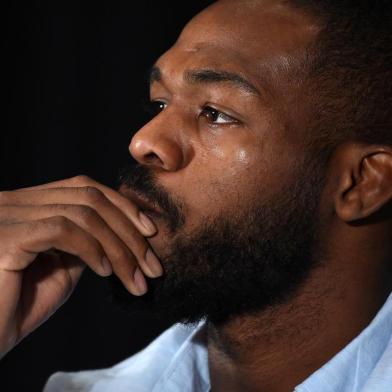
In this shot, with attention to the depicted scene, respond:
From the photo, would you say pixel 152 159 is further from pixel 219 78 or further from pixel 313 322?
pixel 313 322

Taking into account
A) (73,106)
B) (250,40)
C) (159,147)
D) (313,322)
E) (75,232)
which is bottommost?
(313,322)

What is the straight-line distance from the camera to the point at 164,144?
162cm

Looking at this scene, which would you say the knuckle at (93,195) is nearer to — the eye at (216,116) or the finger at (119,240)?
the finger at (119,240)

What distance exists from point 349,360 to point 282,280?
20 centimetres

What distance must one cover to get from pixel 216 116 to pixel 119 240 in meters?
0.31

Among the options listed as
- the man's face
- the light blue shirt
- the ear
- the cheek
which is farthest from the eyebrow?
the light blue shirt

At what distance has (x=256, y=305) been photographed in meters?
1.69

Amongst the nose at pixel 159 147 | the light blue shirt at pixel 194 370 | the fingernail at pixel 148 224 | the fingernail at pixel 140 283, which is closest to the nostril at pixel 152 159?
the nose at pixel 159 147

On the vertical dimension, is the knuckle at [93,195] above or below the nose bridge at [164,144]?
below

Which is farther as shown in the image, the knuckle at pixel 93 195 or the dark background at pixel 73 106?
the dark background at pixel 73 106

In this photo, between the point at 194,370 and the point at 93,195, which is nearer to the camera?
the point at 93,195

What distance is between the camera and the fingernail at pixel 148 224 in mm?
1617

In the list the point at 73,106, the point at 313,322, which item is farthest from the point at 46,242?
the point at 73,106

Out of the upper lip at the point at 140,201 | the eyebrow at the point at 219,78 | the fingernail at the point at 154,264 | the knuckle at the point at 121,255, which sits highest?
the eyebrow at the point at 219,78
